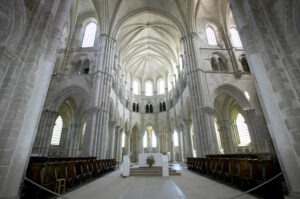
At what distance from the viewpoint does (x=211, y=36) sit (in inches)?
730

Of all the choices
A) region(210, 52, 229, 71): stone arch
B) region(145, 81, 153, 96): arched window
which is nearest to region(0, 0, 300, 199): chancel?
region(210, 52, 229, 71): stone arch

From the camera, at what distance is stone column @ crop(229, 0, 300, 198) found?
387cm

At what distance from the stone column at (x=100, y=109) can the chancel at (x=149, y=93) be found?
3.7 inches

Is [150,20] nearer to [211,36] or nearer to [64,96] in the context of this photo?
[211,36]

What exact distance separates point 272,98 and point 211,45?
14.9 meters

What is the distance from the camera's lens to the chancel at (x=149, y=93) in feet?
14.3

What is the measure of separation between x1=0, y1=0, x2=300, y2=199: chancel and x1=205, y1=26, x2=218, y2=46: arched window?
23 cm

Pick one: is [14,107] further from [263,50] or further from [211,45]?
[211,45]

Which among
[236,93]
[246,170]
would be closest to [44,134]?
[246,170]

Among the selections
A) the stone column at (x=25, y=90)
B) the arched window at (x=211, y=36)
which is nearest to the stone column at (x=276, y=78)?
the stone column at (x=25, y=90)

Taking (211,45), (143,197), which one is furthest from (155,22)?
(143,197)

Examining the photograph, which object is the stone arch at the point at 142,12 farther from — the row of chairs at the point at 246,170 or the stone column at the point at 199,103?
the row of chairs at the point at 246,170

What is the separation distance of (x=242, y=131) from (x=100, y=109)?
16.5m

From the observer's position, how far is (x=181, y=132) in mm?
22062
